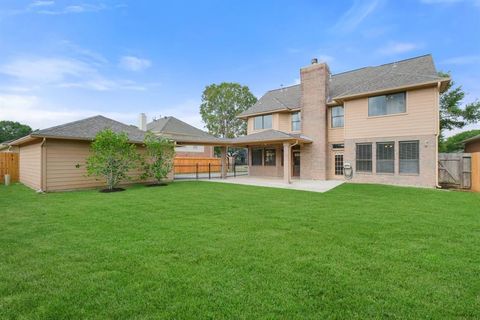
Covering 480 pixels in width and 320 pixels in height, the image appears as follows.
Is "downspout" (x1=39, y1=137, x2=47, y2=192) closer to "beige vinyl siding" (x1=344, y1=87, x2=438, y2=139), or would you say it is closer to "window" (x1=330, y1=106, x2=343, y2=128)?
"beige vinyl siding" (x1=344, y1=87, x2=438, y2=139)

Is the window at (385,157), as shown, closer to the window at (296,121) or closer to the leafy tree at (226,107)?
the window at (296,121)

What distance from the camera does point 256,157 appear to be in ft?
66.1

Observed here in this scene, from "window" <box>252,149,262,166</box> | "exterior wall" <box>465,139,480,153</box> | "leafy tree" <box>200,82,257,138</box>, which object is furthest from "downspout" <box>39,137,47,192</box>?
"leafy tree" <box>200,82,257,138</box>

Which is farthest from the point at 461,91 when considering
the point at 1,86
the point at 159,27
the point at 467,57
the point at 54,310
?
the point at 1,86

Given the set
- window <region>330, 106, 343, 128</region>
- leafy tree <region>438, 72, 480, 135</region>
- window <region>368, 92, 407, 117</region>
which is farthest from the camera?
leafy tree <region>438, 72, 480, 135</region>

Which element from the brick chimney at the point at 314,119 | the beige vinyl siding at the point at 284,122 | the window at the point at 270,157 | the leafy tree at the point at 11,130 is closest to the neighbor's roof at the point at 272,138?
the brick chimney at the point at 314,119

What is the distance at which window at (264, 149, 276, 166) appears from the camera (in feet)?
62.5

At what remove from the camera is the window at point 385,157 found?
13.5 metres

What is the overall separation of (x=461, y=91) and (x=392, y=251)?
26.6m

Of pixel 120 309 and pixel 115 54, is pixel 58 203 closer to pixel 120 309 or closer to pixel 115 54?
pixel 120 309

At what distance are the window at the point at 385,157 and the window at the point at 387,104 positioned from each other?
1.72 m

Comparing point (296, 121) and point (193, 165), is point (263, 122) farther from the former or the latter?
point (193, 165)

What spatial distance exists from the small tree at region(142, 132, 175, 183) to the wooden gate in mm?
14186

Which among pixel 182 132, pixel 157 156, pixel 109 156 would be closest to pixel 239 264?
pixel 109 156
